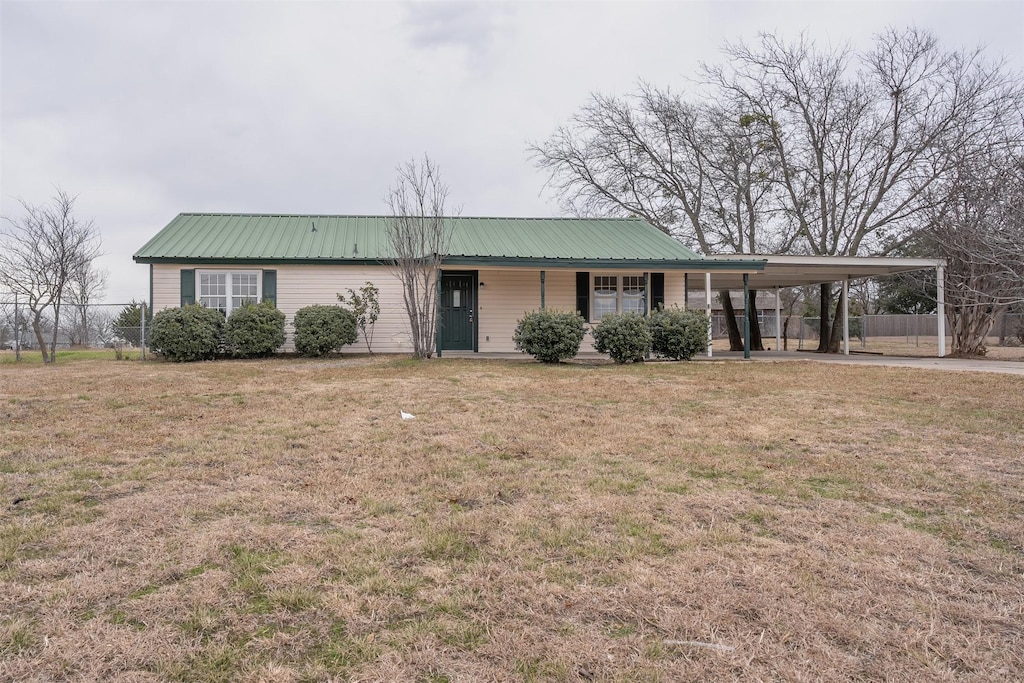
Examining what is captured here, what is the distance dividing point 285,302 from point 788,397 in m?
11.6

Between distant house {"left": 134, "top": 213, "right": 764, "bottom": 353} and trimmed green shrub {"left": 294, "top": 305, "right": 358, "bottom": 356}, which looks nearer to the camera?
trimmed green shrub {"left": 294, "top": 305, "right": 358, "bottom": 356}

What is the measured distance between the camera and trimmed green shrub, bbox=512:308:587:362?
11.7 m

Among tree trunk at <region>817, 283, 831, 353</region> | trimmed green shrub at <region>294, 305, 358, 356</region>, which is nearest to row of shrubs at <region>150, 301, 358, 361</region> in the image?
trimmed green shrub at <region>294, 305, 358, 356</region>

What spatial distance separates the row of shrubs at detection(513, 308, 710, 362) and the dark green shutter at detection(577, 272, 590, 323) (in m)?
2.62

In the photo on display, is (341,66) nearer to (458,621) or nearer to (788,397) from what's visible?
(788,397)

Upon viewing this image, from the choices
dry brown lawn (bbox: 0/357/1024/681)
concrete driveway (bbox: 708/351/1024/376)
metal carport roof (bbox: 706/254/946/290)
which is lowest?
dry brown lawn (bbox: 0/357/1024/681)

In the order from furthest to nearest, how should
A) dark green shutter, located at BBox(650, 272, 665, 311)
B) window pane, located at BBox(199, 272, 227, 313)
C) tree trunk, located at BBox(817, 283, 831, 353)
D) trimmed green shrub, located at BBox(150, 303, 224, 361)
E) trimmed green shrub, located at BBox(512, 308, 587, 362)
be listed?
tree trunk, located at BBox(817, 283, 831, 353)
dark green shutter, located at BBox(650, 272, 665, 311)
window pane, located at BBox(199, 272, 227, 313)
trimmed green shrub, located at BBox(150, 303, 224, 361)
trimmed green shrub, located at BBox(512, 308, 587, 362)

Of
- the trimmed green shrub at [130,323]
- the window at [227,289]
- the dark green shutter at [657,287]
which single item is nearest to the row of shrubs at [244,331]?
the window at [227,289]

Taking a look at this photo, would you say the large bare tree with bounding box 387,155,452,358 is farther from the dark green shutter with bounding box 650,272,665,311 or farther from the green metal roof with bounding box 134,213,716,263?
the dark green shutter with bounding box 650,272,665,311

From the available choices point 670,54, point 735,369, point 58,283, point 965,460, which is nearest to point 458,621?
point 965,460

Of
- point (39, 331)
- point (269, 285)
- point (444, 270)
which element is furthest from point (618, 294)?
point (39, 331)

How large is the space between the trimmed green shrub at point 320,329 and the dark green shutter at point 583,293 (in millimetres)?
5955

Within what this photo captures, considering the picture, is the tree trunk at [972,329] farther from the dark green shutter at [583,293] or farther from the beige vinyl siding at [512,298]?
the dark green shutter at [583,293]

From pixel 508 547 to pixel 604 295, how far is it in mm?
12914
